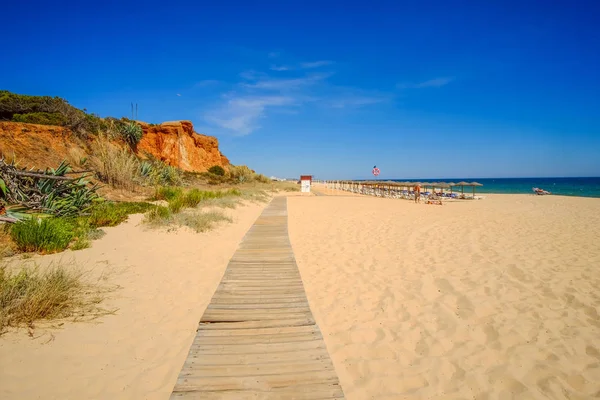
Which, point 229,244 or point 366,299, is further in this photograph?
point 229,244

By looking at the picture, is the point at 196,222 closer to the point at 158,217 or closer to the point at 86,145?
the point at 158,217

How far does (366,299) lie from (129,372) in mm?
2919

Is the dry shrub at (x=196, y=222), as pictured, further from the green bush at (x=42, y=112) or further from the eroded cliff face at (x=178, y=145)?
the eroded cliff face at (x=178, y=145)

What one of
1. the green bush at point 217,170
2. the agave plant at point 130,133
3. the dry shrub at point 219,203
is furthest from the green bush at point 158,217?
the green bush at point 217,170

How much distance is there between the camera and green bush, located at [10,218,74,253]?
504 centimetres

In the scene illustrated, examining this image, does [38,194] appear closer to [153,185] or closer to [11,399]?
[11,399]

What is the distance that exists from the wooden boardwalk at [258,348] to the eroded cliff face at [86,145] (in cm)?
898

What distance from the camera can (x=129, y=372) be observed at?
97.3 inches

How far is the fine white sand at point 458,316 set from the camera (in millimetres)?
2545

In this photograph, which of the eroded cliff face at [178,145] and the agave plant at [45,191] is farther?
the eroded cliff face at [178,145]

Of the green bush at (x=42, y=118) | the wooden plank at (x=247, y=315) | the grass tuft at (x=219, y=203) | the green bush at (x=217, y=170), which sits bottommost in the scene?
the wooden plank at (x=247, y=315)

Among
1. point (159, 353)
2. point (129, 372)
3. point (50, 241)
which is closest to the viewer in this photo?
point (129, 372)

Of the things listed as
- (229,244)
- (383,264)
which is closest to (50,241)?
(229,244)

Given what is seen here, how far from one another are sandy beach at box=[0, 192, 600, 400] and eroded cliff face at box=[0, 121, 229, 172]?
7.49 meters
